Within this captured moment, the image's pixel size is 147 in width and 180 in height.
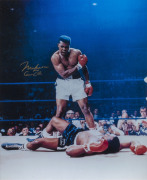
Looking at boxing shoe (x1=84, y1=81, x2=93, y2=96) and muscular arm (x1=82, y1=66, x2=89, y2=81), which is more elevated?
muscular arm (x1=82, y1=66, x2=89, y2=81)

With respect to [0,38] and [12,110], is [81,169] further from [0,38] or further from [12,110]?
[0,38]

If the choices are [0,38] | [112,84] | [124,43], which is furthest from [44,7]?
[112,84]

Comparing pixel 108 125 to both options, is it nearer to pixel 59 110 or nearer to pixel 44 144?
pixel 59 110

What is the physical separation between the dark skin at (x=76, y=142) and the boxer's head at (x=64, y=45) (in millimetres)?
670

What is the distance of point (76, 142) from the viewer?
2148 mm

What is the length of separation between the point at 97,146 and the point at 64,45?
1.05m

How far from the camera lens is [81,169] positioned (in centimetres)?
190

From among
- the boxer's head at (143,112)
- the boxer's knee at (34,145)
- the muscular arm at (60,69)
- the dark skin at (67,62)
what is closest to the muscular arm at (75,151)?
the boxer's knee at (34,145)

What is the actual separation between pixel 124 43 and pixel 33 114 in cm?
121

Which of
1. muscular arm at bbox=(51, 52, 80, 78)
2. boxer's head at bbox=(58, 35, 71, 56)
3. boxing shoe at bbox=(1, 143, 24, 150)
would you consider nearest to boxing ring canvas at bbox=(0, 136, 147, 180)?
boxing shoe at bbox=(1, 143, 24, 150)

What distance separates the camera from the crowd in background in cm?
259

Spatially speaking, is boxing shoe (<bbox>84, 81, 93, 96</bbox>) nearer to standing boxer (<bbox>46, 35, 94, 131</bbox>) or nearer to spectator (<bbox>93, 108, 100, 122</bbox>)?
standing boxer (<bbox>46, 35, 94, 131</bbox>)

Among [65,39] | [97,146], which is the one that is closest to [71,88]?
[65,39]

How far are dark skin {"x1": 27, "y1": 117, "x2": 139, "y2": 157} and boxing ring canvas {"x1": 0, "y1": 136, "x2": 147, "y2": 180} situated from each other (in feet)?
0.21
